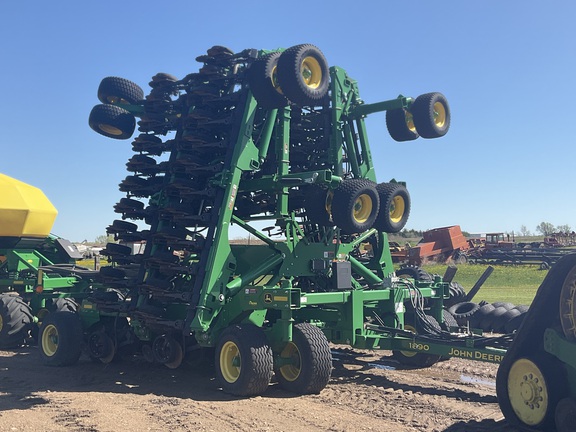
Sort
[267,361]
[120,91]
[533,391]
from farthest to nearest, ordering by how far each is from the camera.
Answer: [120,91] → [267,361] → [533,391]

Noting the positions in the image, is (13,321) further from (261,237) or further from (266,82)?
(266,82)

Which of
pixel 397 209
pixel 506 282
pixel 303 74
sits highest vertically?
pixel 303 74

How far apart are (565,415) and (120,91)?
928 cm

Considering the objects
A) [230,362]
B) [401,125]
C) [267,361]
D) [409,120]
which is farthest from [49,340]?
[409,120]

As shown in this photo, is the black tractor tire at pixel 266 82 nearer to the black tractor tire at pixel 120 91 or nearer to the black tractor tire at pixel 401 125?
the black tractor tire at pixel 401 125

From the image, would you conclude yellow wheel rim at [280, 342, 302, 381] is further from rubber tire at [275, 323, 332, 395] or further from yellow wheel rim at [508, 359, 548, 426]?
yellow wheel rim at [508, 359, 548, 426]

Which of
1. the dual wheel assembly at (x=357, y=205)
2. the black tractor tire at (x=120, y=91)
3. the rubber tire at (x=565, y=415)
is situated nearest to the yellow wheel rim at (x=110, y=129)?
the black tractor tire at (x=120, y=91)

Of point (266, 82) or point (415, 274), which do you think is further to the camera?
point (415, 274)

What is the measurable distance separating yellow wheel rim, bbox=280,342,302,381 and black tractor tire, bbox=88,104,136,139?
5406 mm

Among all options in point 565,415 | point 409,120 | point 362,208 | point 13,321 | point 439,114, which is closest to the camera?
point 565,415

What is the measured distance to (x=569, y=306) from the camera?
4977 millimetres

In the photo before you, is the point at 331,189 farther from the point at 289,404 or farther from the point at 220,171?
the point at 289,404

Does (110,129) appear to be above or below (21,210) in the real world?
above

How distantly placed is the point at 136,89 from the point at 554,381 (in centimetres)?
898
